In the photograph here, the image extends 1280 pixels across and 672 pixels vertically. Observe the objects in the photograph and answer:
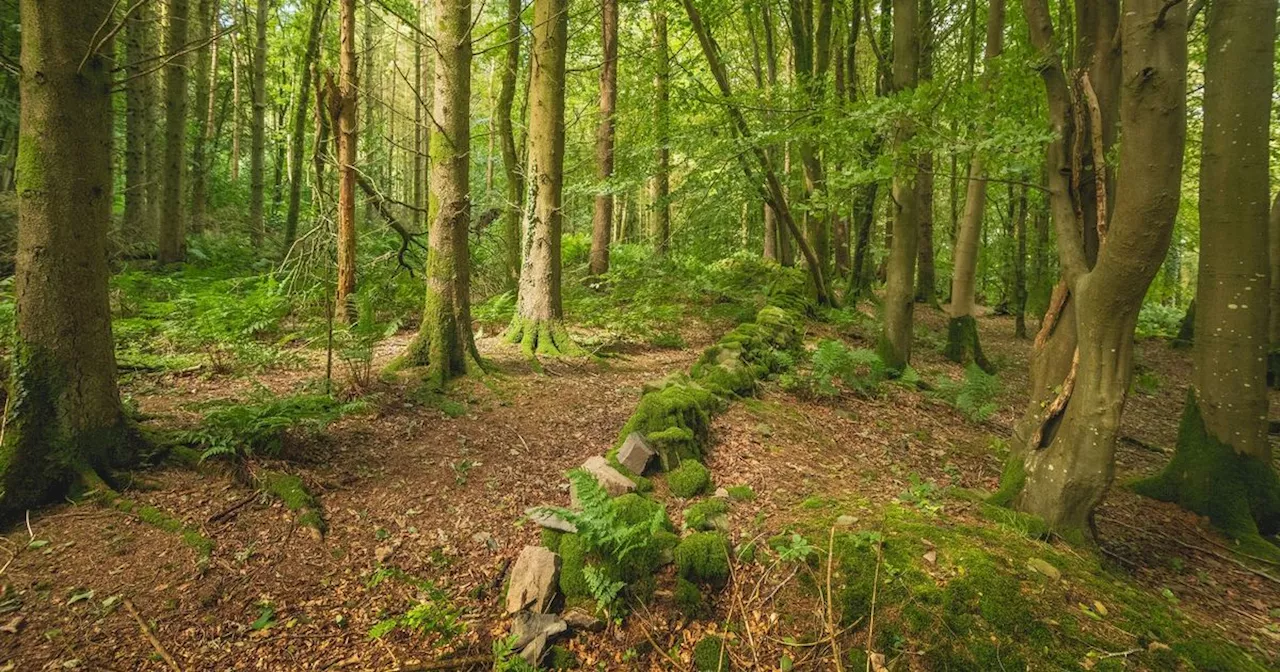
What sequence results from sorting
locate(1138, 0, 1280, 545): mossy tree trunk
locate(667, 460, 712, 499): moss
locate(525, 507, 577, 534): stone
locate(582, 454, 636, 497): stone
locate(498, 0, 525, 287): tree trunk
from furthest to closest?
locate(498, 0, 525, 287): tree trunk
locate(1138, 0, 1280, 545): mossy tree trunk
locate(667, 460, 712, 499): moss
locate(582, 454, 636, 497): stone
locate(525, 507, 577, 534): stone

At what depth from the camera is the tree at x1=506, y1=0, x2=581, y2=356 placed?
22.4 ft

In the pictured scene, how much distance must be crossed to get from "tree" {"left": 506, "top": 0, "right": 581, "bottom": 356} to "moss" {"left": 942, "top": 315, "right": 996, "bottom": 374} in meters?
6.46

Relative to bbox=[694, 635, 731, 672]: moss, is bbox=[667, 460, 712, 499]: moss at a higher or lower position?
higher

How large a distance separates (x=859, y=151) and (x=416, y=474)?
20.3 feet

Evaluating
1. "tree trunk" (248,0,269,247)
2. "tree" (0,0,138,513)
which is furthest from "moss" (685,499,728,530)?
"tree trunk" (248,0,269,247)

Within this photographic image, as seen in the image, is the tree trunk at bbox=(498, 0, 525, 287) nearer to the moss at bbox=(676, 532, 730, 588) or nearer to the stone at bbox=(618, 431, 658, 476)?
the stone at bbox=(618, 431, 658, 476)

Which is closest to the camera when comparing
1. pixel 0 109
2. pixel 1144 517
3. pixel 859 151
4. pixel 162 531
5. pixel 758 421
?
pixel 162 531

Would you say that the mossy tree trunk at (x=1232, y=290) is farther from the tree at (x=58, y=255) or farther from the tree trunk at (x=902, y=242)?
the tree at (x=58, y=255)

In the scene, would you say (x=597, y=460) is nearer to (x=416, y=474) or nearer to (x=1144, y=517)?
(x=416, y=474)

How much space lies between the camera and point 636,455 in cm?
392

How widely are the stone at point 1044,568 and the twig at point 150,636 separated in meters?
3.70

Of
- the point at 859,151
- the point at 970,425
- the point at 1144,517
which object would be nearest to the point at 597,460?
the point at 1144,517

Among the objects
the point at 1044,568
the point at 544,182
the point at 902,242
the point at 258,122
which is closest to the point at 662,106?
the point at 544,182

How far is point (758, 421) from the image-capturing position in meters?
5.16
